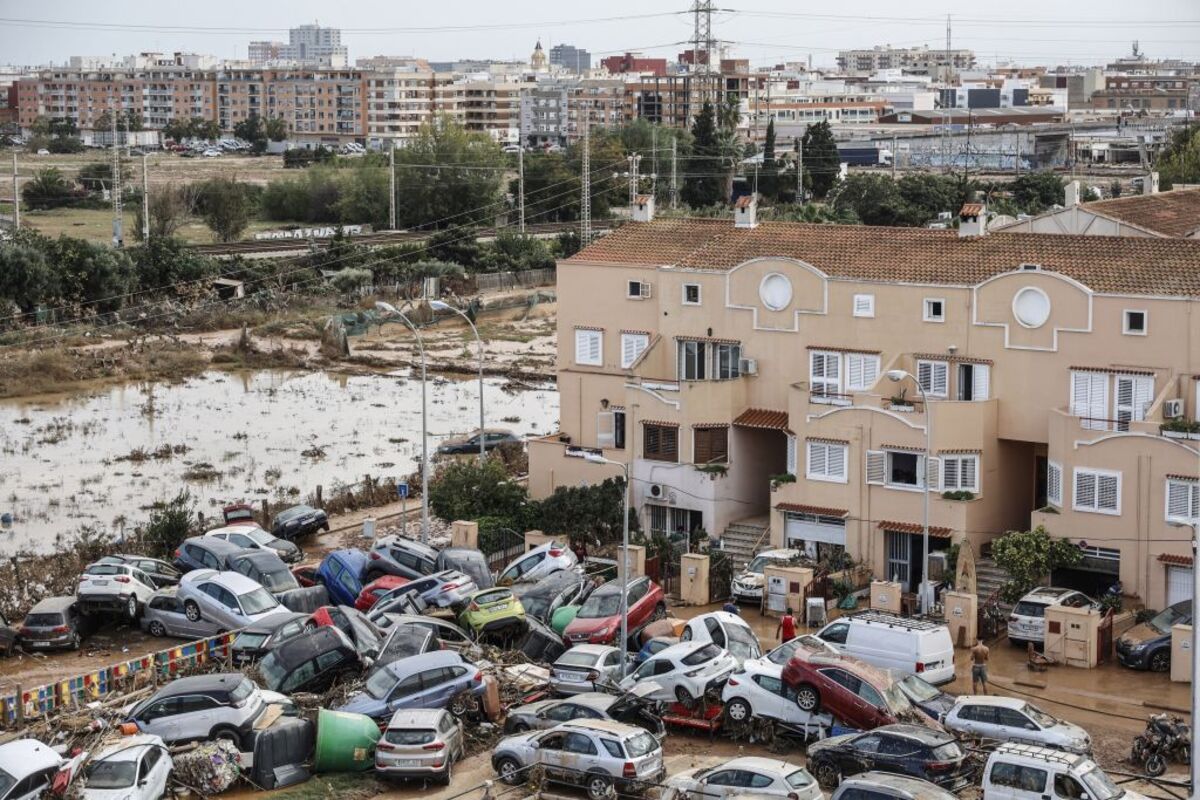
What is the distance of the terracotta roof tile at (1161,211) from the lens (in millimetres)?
44375

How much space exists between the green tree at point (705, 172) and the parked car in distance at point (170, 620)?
86.0 metres

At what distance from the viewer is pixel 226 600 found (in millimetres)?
32000

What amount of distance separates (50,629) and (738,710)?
41.1ft

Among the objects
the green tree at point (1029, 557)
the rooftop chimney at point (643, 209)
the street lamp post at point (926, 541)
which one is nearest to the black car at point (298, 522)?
the rooftop chimney at point (643, 209)

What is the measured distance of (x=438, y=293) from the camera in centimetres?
8700

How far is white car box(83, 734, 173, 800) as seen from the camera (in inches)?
898

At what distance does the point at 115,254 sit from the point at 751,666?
60.7 m

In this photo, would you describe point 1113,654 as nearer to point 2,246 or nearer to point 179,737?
point 179,737

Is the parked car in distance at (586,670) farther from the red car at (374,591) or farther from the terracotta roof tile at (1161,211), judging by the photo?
the terracotta roof tile at (1161,211)

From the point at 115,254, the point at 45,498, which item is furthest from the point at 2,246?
the point at 45,498

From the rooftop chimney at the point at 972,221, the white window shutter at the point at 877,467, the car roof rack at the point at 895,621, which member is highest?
the rooftop chimney at the point at 972,221

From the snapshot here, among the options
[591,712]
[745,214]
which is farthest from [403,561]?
[745,214]

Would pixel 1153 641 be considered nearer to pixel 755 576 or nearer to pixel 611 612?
pixel 755 576

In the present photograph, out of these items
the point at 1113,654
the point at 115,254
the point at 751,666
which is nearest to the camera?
the point at 751,666
